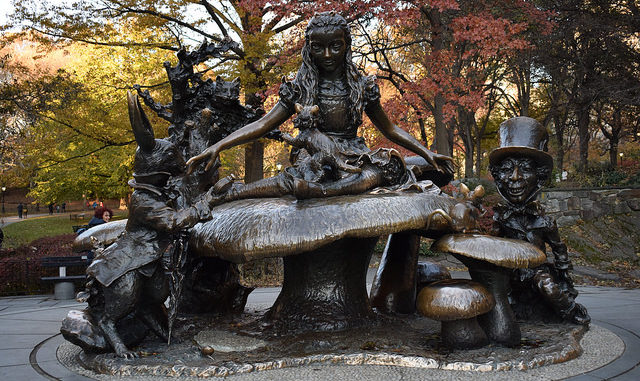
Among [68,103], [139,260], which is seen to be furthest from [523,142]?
[68,103]

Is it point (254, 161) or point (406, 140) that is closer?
point (406, 140)

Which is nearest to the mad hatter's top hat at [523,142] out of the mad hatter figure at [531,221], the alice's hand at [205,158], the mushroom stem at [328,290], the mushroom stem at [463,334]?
the mad hatter figure at [531,221]

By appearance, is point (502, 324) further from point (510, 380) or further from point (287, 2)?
point (287, 2)

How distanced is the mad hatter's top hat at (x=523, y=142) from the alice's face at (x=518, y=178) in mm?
66

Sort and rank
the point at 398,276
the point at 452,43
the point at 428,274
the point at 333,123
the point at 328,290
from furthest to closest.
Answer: the point at 452,43
the point at 428,274
the point at 398,276
the point at 333,123
the point at 328,290

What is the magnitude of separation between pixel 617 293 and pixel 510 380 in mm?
5307

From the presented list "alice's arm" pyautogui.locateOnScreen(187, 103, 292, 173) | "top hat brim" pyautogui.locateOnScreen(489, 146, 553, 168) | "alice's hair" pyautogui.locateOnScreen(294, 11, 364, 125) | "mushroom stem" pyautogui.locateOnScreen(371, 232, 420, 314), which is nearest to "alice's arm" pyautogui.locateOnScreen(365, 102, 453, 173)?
"alice's hair" pyautogui.locateOnScreen(294, 11, 364, 125)

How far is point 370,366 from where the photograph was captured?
391 centimetres

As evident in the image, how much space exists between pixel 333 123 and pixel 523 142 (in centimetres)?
182

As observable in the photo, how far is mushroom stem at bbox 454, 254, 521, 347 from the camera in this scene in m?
4.32

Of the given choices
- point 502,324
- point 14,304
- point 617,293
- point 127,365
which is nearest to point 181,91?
point 127,365

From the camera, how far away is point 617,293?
7895 millimetres

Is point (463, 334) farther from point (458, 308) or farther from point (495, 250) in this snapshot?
point (495, 250)

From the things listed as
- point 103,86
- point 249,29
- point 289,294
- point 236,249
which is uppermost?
point 249,29
